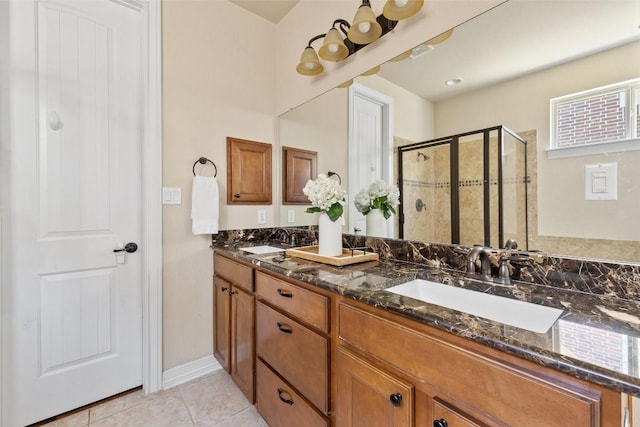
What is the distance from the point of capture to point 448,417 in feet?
2.28

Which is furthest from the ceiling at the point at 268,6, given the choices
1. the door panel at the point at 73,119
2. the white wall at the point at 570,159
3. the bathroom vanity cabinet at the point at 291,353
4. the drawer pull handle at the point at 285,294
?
the drawer pull handle at the point at 285,294

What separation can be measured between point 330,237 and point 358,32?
3.53 feet

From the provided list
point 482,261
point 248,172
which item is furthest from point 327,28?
point 482,261

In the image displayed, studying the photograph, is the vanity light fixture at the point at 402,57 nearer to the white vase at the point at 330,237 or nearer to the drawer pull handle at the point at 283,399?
the white vase at the point at 330,237

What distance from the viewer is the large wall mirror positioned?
2.88 ft

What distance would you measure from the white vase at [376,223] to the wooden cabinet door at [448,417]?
0.92 m

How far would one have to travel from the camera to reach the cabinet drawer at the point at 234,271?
5.09 ft

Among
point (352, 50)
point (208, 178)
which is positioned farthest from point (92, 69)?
point (352, 50)

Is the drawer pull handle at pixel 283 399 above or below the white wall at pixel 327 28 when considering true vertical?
below

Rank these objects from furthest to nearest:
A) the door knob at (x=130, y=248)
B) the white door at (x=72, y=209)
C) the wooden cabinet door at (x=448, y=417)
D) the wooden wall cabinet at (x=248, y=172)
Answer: the wooden wall cabinet at (x=248, y=172) < the door knob at (x=130, y=248) < the white door at (x=72, y=209) < the wooden cabinet door at (x=448, y=417)

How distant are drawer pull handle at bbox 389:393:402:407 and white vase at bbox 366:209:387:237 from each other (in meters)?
0.86

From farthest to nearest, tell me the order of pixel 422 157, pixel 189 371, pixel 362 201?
pixel 189 371, pixel 362 201, pixel 422 157

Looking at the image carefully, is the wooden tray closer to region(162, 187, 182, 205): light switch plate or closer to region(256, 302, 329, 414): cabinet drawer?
region(256, 302, 329, 414): cabinet drawer

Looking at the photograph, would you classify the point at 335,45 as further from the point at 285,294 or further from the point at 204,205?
the point at 285,294
